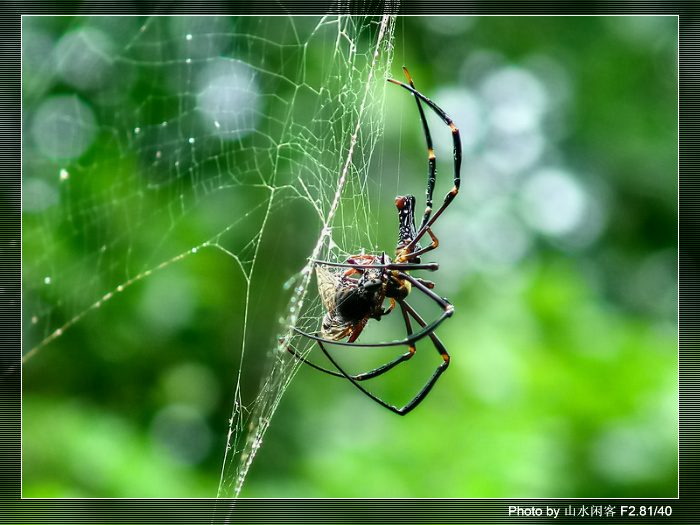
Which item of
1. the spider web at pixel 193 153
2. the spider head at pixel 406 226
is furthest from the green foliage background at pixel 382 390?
the spider head at pixel 406 226

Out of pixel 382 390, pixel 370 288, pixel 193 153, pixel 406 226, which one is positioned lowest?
pixel 382 390

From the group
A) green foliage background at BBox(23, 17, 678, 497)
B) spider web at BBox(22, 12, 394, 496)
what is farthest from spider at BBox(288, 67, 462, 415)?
green foliage background at BBox(23, 17, 678, 497)

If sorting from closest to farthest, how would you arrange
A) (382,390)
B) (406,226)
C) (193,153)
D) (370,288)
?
(370,288) → (406,226) → (193,153) → (382,390)

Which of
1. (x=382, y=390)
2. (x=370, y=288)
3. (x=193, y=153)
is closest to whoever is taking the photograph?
(x=370, y=288)

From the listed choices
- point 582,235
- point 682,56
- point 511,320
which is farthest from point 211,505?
point 682,56

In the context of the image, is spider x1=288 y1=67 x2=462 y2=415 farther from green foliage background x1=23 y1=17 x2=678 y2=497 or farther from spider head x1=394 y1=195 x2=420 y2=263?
green foliage background x1=23 y1=17 x2=678 y2=497

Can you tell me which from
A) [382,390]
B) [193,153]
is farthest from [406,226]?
[193,153]

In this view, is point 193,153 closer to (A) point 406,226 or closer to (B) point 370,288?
(A) point 406,226
